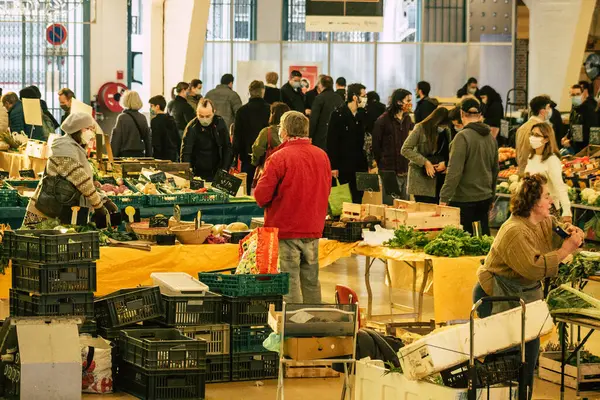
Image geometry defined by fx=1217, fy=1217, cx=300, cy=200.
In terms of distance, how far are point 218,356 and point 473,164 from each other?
3068 mm

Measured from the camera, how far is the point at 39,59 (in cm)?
2086

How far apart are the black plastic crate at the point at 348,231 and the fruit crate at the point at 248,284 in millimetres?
1304

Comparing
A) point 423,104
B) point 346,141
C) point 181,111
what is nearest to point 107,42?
point 181,111

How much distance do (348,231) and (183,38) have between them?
10.2 m

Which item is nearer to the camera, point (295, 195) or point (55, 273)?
point (55, 273)

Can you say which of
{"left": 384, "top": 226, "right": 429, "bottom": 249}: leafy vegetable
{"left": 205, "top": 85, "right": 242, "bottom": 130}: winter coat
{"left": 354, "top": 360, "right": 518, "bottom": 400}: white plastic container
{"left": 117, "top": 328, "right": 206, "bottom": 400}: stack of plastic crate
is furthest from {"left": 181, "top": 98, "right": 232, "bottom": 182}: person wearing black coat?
{"left": 354, "top": 360, "right": 518, "bottom": 400}: white plastic container

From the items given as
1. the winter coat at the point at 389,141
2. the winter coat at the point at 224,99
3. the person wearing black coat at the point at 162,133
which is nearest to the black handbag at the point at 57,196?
the winter coat at the point at 389,141

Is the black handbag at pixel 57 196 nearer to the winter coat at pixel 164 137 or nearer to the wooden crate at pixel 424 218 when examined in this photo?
the wooden crate at pixel 424 218

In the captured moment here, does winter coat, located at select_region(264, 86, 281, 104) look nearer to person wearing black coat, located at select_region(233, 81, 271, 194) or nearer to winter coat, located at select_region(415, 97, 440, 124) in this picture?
winter coat, located at select_region(415, 97, 440, 124)

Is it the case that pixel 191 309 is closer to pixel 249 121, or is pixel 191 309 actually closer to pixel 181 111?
pixel 249 121

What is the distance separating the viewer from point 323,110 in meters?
→ 13.3

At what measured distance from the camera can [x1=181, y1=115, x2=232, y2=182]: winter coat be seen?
11.1m

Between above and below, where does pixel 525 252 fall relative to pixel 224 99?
below

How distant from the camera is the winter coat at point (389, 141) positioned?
11312 millimetres
